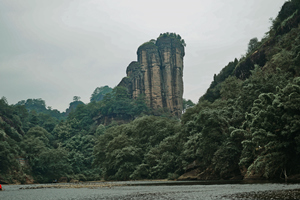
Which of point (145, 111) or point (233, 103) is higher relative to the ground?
point (145, 111)

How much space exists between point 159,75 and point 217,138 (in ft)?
267

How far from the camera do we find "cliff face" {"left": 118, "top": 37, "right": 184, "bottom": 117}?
118125 millimetres

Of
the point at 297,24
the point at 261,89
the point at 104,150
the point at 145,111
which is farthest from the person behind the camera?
the point at 145,111

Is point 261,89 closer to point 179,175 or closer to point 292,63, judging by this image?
point 292,63

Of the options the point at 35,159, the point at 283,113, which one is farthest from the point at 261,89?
the point at 35,159

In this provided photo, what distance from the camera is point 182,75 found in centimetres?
12438

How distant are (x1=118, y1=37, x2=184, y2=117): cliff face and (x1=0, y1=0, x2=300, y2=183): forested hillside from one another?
30.4 meters

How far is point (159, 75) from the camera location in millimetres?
119188

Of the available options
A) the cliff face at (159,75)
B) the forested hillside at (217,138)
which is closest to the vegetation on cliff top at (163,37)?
the cliff face at (159,75)

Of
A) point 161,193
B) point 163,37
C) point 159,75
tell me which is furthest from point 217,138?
point 163,37

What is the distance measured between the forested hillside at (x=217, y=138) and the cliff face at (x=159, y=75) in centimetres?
3042

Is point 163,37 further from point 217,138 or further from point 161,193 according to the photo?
point 161,193

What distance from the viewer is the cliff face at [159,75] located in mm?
118125

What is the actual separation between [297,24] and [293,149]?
103 ft
